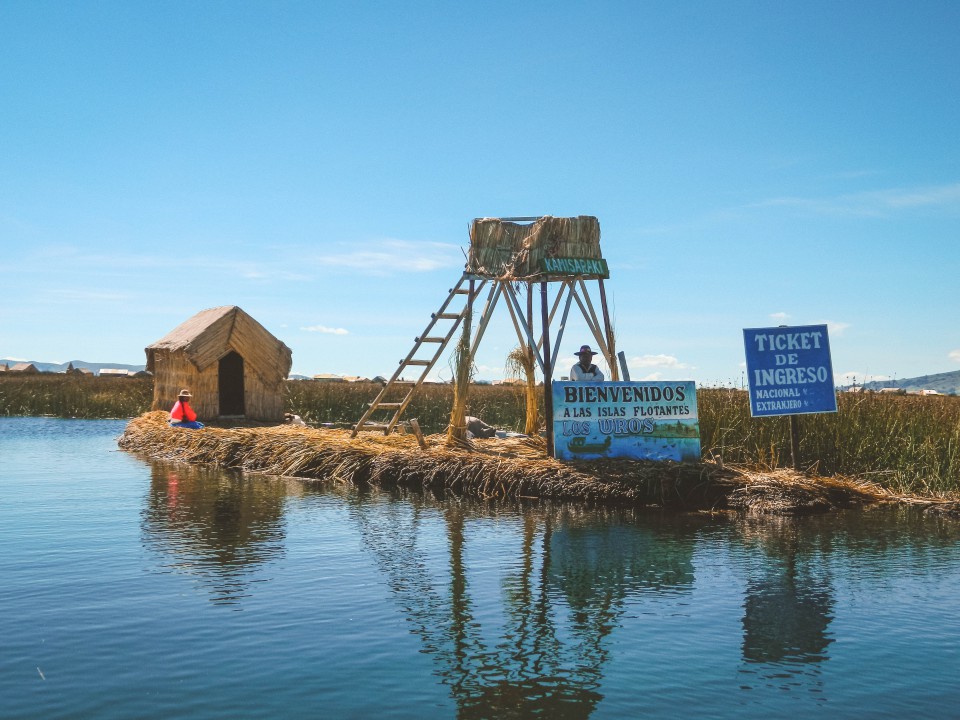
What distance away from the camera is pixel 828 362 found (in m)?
14.1

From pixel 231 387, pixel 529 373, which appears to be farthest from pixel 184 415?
pixel 529 373

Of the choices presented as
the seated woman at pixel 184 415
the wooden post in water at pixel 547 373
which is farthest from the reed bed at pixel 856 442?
the seated woman at pixel 184 415

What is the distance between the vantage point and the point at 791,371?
14031 mm

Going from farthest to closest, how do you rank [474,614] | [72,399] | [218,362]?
[72,399] < [218,362] < [474,614]

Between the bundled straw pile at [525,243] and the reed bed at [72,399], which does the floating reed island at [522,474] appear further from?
the reed bed at [72,399]

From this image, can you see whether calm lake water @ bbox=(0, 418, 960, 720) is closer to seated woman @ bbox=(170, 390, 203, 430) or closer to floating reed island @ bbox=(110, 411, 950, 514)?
floating reed island @ bbox=(110, 411, 950, 514)

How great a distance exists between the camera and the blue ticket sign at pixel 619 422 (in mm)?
14641

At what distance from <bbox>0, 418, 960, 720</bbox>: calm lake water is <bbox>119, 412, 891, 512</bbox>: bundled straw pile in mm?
781

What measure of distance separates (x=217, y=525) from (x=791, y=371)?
8534mm

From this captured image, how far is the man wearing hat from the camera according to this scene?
15.2 meters

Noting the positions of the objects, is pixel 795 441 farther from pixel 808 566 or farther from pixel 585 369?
pixel 808 566

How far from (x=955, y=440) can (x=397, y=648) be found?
11.1 metres

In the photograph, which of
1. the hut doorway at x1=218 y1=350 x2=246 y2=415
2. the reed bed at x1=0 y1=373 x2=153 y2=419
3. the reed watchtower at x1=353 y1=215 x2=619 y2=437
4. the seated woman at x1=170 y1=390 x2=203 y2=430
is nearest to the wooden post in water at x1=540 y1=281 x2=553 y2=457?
the reed watchtower at x1=353 y1=215 x2=619 y2=437

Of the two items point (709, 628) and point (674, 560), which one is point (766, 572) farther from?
point (709, 628)
